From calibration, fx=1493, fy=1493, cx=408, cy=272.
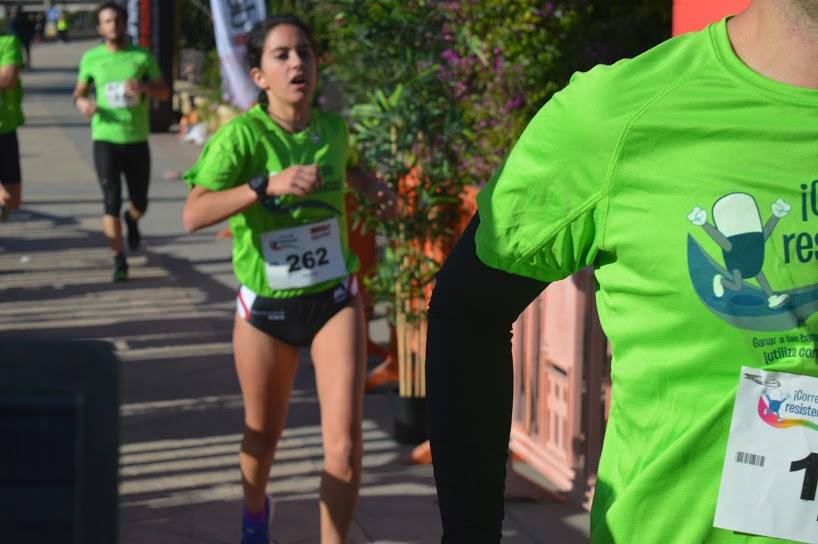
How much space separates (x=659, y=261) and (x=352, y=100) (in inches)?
288

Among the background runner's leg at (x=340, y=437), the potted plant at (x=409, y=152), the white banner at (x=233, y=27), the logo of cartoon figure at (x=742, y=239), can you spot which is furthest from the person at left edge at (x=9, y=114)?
the logo of cartoon figure at (x=742, y=239)

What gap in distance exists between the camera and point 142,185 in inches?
420

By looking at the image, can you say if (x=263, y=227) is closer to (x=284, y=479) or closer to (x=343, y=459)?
(x=343, y=459)

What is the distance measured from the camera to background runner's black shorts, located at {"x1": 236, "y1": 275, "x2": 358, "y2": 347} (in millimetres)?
4734

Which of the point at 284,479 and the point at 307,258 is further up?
the point at 307,258

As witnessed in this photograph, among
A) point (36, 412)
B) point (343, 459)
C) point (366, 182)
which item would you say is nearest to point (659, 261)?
point (36, 412)

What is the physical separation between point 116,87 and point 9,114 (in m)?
0.75

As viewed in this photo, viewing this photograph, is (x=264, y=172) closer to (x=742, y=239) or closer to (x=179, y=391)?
(x=179, y=391)

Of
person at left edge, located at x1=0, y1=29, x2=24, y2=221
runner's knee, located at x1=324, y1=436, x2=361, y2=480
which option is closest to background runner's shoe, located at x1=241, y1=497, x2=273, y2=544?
runner's knee, located at x1=324, y1=436, x2=361, y2=480

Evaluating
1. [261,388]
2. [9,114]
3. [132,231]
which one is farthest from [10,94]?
[261,388]

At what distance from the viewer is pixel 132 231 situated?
11.5m

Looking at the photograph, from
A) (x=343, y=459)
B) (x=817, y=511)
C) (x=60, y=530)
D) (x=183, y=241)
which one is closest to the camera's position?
(x=60, y=530)

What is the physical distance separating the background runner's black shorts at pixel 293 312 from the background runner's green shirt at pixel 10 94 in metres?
5.83

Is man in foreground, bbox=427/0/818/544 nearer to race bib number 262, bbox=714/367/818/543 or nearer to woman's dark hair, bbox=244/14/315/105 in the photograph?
race bib number 262, bbox=714/367/818/543
